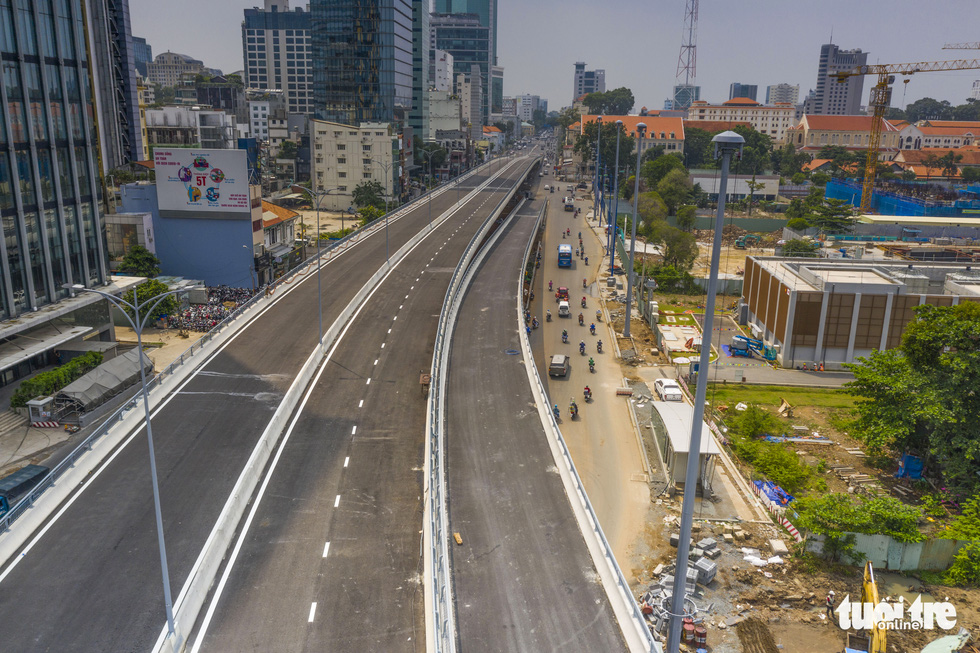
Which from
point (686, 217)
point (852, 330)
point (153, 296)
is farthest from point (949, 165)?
point (153, 296)

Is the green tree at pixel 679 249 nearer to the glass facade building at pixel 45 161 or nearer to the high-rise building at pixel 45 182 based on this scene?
the high-rise building at pixel 45 182

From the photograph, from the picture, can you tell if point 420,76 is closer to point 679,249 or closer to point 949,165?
point 679,249

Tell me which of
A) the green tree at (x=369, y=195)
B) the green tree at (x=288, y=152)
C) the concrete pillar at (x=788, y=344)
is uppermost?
the green tree at (x=288, y=152)

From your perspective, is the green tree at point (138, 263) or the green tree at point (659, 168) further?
the green tree at point (659, 168)

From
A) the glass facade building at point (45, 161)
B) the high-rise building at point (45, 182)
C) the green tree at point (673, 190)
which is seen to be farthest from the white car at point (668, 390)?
the green tree at point (673, 190)

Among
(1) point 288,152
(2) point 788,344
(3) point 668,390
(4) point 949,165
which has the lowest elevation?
(3) point 668,390

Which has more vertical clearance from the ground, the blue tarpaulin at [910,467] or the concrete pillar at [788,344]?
the concrete pillar at [788,344]

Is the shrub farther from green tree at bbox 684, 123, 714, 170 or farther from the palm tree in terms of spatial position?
the palm tree
